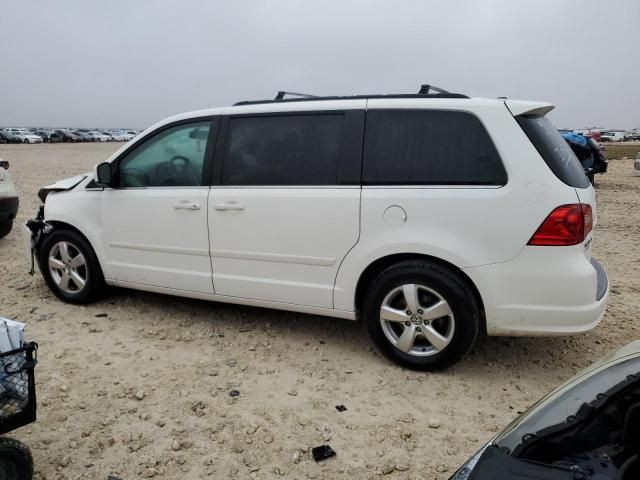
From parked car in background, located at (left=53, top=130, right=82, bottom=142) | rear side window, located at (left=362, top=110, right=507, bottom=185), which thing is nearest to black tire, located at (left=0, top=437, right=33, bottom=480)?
rear side window, located at (left=362, top=110, right=507, bottom=185)

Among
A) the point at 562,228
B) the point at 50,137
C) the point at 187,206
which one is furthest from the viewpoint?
the point at 50,137

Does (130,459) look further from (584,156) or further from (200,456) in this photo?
(584,156)

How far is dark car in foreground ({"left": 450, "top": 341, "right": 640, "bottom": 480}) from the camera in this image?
1561 millimetres

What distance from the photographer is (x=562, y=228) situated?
3.26 meters

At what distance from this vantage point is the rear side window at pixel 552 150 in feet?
11.0

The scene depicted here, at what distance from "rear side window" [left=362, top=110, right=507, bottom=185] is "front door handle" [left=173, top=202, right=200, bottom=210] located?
1.36m

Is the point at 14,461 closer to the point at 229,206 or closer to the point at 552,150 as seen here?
the point at 229,206

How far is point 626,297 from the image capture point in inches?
207

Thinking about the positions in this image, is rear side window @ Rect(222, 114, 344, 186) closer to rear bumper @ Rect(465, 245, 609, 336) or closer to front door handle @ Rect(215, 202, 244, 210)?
front door handle @ Rect(215, 202, 244, 210)

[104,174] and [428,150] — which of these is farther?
[104,174]

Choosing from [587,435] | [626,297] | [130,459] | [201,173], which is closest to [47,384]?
[130,459]

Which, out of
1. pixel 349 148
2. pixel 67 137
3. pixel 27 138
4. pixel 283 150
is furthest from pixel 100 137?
pixel 349 148

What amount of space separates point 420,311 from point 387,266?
0.38 metres

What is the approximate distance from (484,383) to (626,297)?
2.48 m
